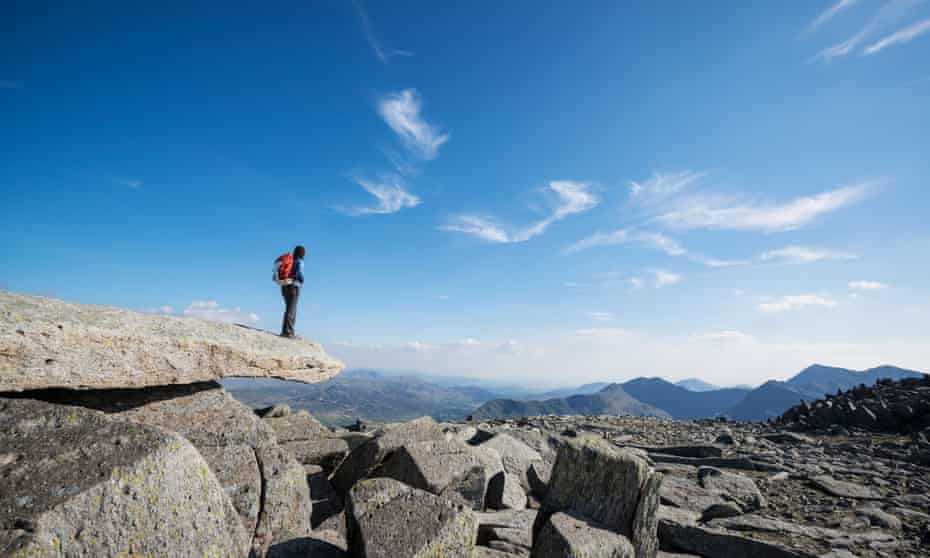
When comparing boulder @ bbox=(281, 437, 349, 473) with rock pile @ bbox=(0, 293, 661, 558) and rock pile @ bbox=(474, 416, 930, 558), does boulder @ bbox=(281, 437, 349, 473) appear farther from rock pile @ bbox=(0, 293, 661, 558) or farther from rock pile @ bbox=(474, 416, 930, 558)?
rock pile @ bbox=(474, 416, 930, 558)

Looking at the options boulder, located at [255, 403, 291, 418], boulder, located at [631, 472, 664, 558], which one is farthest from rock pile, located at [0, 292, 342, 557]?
boulder, located at [631, 472, 664, 558]

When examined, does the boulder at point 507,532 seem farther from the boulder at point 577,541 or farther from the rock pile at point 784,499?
the boulder at point 577,541

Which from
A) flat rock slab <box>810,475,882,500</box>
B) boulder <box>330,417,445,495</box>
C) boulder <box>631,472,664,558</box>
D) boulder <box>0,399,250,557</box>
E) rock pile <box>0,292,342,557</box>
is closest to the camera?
boulder <box>0,399,250,557</box>

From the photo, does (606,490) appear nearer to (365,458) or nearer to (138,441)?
(365,458)

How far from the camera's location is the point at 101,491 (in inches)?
161

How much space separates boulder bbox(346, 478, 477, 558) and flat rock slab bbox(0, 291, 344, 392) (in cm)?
471

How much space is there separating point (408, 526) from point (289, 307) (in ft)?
29.0

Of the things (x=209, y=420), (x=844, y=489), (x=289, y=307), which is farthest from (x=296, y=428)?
(x=844, y=489)

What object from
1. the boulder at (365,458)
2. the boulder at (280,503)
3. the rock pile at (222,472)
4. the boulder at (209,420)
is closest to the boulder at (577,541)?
the rock pile at (222,472)

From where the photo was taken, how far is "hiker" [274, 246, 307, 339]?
12.2 meters

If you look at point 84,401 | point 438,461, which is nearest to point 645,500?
point 438,461

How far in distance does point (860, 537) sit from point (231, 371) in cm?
1352

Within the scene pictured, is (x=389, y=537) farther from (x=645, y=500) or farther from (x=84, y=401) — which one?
(x=84, y=401)

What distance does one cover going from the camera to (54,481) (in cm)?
404
